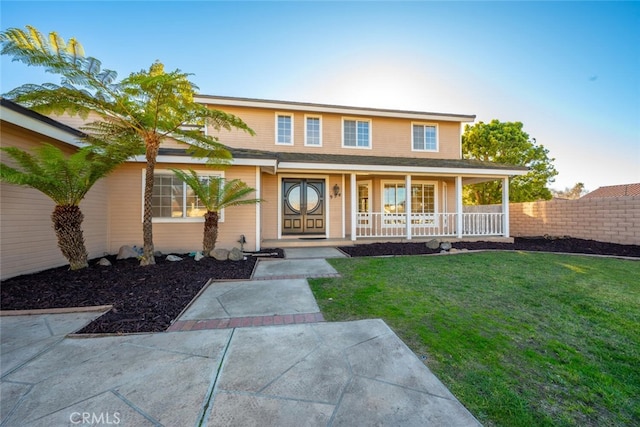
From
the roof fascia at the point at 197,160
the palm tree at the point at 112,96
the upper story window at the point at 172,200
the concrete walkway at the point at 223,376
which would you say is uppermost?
the palm tree at the point at 112,96

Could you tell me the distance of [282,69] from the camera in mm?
10609

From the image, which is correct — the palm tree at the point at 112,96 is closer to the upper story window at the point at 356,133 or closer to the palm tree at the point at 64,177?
the palm tree at the point at 64,177

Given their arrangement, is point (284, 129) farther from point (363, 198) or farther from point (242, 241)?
Result: point (242, 241)

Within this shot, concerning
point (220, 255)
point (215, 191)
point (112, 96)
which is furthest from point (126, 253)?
point (112, 96)

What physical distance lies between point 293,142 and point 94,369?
30.7 ft

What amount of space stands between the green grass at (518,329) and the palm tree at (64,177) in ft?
16.8

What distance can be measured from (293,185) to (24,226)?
7.01 m

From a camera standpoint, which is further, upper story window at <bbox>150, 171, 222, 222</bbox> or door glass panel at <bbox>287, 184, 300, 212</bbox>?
door glass panel at <bbox>287, 184, 300, 212</bbox>

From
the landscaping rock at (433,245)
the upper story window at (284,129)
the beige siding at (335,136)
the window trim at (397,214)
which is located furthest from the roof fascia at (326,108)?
the landscaping rock at (433,245)

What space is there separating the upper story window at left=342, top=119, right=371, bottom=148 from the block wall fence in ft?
24.4

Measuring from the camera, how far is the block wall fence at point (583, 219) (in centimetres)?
834

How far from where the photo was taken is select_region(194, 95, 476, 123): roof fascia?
973 centimetres

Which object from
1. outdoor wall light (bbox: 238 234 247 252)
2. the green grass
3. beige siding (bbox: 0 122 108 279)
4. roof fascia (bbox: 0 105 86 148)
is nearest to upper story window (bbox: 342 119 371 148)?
outdoor wall light (bbox: 238 234 247 252)

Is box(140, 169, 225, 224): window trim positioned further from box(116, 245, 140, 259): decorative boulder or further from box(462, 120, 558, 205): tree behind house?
box(462, 120, 558, 205): tree behind house
